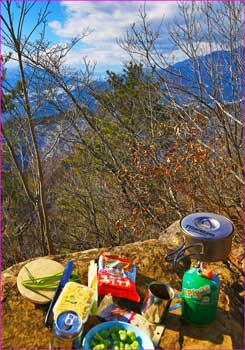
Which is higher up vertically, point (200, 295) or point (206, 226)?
point (206, 226)

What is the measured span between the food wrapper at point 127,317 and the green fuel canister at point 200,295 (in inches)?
9.3

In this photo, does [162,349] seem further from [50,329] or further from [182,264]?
[182,264]

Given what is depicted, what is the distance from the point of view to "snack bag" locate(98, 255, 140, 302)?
2.26 meters

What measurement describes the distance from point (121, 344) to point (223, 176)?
334 cm

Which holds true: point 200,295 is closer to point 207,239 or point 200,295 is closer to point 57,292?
point 207,239

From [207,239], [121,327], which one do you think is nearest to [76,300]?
[121,327]

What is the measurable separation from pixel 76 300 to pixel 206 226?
105 cm

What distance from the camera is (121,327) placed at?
2.04 meters

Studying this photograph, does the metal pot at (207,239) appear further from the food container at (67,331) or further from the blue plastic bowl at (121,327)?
the food container at (67,331)

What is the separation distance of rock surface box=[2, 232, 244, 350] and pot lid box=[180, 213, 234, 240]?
62cm

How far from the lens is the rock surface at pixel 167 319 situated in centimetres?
206

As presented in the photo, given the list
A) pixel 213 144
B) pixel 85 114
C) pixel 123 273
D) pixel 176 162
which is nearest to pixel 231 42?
pixel 213 144

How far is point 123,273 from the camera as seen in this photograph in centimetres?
238

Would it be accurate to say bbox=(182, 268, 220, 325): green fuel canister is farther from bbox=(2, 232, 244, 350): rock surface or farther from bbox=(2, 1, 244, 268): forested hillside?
bbox=(2, 1, 244, 268): forested hillside
